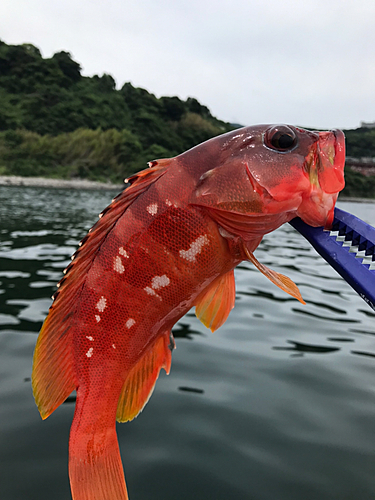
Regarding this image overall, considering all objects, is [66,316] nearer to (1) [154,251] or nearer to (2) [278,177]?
(1) [154,251]

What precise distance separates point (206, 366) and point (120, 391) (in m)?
2.04

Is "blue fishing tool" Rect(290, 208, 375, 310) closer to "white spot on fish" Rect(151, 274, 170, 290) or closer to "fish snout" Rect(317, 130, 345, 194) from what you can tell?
"fish snout" Rect(317, 130, 345, 194)

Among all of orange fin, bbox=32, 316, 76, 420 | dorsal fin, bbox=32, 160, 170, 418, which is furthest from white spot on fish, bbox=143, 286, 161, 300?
orange fin, bbox=32, 316, 76, 420

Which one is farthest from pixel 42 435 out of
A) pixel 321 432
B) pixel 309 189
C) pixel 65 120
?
pixel 65 120

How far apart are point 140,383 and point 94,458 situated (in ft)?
0.86

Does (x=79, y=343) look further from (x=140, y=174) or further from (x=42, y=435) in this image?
(x=42, y=435)

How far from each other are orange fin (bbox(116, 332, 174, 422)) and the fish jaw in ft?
2.28

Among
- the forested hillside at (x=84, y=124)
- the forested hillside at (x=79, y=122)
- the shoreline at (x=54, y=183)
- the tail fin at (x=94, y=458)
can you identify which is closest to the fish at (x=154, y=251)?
the tail fin at (x=94, y=458)

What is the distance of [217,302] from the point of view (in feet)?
4.45

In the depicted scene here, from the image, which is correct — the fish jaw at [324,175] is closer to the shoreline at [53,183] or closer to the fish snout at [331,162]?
the fish snout at [331,162]

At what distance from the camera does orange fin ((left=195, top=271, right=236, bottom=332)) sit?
134 cm

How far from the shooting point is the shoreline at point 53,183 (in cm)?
3208

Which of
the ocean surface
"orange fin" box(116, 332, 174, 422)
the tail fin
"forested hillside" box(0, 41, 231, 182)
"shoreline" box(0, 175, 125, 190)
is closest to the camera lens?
the tail fin

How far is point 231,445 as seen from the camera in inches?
86.6
